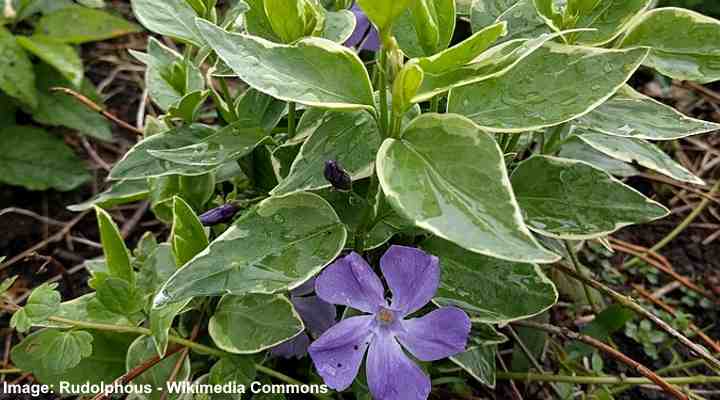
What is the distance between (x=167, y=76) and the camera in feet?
4.06

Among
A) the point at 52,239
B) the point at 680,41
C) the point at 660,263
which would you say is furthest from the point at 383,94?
the point at 52,239

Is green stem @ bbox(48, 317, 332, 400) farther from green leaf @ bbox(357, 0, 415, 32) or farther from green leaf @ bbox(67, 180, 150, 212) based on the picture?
green leaf @ bbox(357, 0, 415, 32)

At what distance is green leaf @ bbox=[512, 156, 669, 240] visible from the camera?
0.95 meters

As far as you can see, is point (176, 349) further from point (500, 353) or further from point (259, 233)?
point (500, 353)

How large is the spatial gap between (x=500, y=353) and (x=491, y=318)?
0.46 m

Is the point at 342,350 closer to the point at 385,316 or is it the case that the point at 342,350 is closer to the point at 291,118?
the point at 385,316

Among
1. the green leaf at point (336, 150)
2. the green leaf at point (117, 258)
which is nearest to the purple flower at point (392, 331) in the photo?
the green leaf at point (336, 150)

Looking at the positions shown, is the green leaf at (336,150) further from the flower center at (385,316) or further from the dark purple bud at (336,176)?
the flower center at (385,316)

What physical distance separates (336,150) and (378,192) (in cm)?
8

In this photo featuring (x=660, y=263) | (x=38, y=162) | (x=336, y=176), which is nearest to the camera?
(x=336, y=176)

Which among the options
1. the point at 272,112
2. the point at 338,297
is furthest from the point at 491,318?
the point at 272,112

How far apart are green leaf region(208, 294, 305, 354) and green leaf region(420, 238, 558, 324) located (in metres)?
0.20

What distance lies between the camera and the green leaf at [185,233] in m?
1.01

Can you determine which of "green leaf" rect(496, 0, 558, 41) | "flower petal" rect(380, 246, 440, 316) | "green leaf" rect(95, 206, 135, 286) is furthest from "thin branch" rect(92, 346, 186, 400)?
"green leaf" rect(496, 0, 558, 41)
